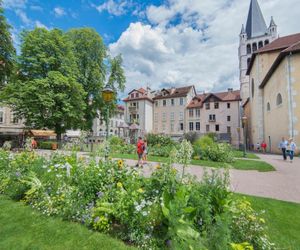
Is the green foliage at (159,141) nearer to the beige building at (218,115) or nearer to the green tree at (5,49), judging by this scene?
the green tree at (5,49)

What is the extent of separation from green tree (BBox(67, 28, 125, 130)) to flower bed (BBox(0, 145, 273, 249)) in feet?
77.1

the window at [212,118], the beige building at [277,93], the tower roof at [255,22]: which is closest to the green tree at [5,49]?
the beige building at [277,93]

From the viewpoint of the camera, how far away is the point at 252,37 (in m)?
47.7

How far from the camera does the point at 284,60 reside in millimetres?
19109

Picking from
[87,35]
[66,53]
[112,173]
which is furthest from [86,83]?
[112,173]

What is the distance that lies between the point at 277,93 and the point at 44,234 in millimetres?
26181

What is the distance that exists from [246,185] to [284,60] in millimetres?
19166

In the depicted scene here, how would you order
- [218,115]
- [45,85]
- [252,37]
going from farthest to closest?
[252,37] → [218,115] → [45,85]

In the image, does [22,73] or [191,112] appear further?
[191,112]

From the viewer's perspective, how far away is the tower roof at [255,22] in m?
47.7

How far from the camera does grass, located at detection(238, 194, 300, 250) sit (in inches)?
119

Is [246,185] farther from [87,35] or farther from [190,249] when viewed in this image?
[87,35]

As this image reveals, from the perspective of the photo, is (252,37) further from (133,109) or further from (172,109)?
(133,109)

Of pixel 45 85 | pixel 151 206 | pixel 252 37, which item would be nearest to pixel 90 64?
pixel 45 85
